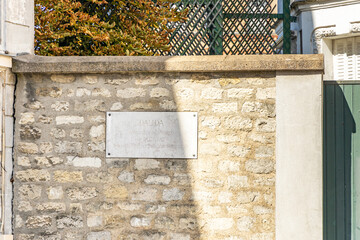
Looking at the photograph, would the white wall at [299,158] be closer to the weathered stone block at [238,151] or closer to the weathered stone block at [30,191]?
the weathered stone block at [238,151]

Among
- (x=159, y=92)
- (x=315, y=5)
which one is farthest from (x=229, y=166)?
(x=315, y=5)

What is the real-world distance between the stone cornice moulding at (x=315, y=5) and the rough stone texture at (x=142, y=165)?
3788 mm

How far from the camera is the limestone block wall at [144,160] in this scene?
4.64 metres

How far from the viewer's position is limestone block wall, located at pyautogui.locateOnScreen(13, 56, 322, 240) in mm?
4641

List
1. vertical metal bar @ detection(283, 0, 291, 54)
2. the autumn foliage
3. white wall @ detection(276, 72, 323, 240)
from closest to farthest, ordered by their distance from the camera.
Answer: white wall @ detection(276, 72, 323, 240) → the autumn foliage → vertical metal bar @ detection(283, 0, 291, 54)

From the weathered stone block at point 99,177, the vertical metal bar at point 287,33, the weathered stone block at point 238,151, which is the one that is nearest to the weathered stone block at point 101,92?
the weathered stone block at point 99,177

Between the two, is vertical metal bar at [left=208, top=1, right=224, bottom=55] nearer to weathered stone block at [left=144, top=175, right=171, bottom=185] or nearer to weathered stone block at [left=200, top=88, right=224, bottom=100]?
weathered stone block at [left=200, top=88, right=224, bottom=100]

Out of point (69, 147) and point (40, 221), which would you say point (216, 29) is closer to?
point (69, 147)

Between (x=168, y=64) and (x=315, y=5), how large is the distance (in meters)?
4.28

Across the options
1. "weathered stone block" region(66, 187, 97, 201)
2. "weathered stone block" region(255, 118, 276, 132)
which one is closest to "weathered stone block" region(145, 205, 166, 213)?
"weathered stone block" region(66, 187, 97, 201)

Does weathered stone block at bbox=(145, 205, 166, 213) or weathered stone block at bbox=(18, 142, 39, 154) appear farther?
weathered stone block at bbox=(18, 142, 39, 154)

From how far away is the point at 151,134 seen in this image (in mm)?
4742

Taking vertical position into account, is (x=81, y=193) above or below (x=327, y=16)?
below

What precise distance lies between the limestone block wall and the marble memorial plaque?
56 mm
